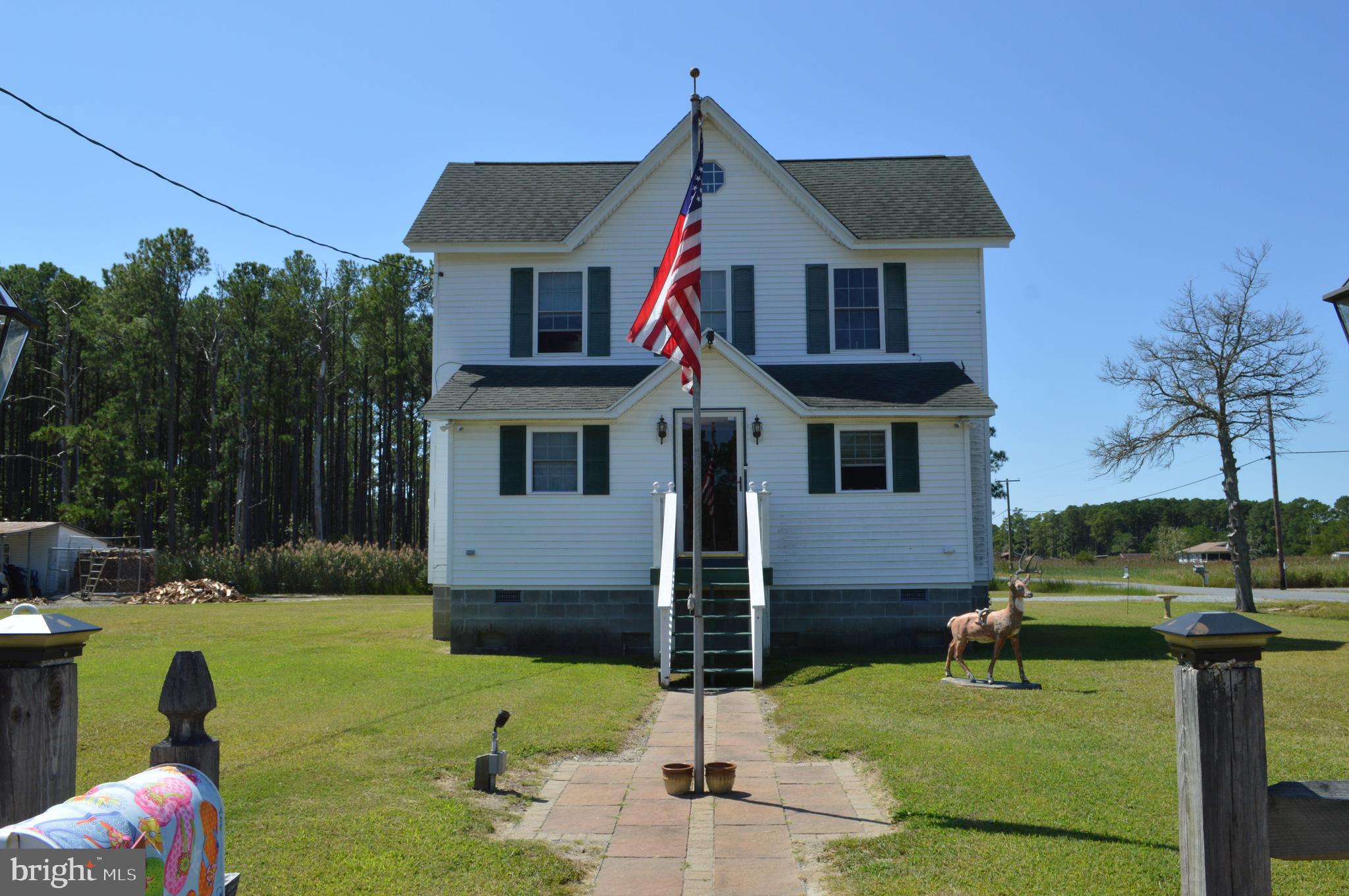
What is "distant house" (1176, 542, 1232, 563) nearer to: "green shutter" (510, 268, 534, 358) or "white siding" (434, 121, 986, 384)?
"white siding" (434, 121, 986, 384)

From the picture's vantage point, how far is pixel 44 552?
34.0 metres

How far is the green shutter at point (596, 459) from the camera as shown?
16094 mm

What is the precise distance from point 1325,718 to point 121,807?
10.6 meters

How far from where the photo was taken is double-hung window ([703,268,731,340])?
17641mm

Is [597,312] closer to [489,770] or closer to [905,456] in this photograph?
[905,456]

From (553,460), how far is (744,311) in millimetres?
4323

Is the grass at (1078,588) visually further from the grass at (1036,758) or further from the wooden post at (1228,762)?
the wooden post at (1228,762)

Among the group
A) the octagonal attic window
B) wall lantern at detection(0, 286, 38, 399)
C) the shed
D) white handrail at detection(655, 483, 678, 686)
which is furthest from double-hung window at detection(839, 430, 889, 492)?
the shed

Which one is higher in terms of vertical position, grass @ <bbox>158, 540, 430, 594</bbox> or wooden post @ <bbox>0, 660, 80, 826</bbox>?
wooden post @ <bbox>0, 660, 80, 826</bbox>

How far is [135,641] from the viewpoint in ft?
55.4

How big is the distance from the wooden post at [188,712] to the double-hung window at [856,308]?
15.1 meters

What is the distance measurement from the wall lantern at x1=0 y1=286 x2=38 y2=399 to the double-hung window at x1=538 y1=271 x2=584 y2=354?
14.0m

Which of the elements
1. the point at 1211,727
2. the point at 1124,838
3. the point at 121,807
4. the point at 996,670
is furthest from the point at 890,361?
the point at 121,807

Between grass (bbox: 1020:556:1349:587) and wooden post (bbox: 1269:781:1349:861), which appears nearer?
wooden post (bbox: 1269:781:1349:861)
